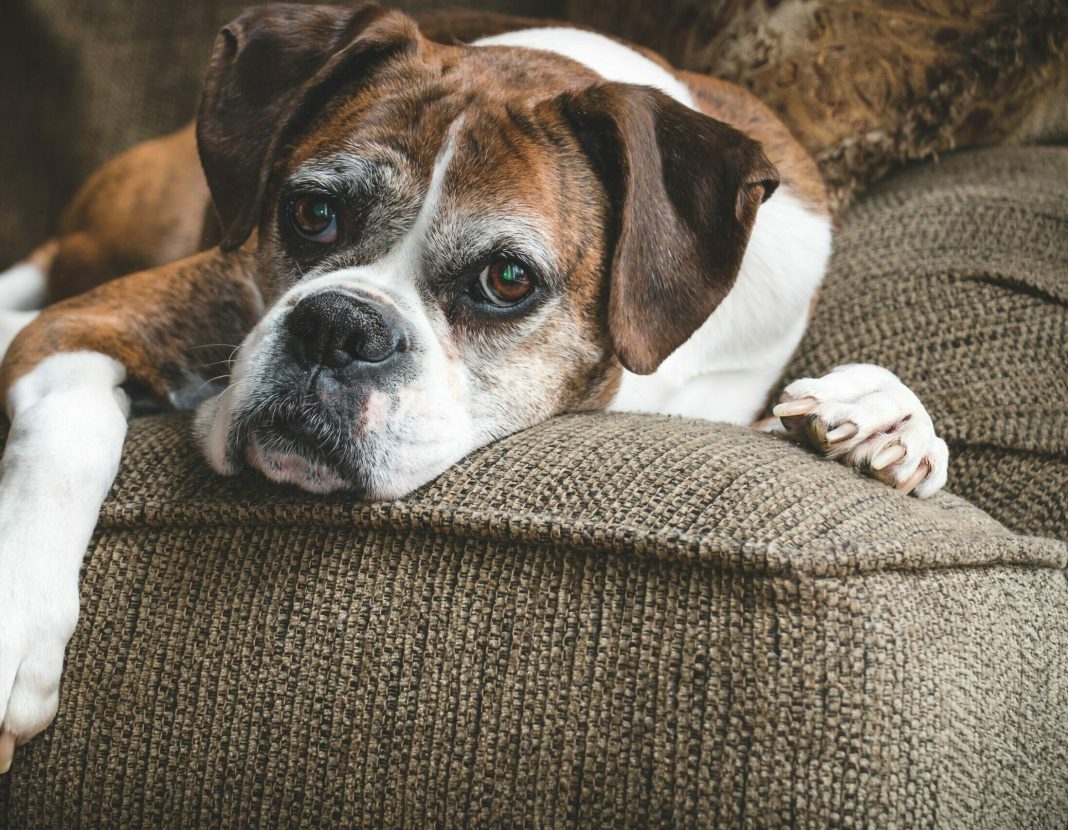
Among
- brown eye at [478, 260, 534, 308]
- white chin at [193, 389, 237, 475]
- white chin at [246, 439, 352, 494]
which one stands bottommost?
white chin at [193, 389, 237, 475]

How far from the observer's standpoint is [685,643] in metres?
1.17

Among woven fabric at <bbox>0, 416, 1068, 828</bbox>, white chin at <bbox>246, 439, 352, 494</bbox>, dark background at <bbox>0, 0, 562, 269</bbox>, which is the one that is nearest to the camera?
woven fabric at <bbox>0, 416, 1068, 828</bbox>

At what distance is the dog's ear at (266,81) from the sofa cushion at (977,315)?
107cm

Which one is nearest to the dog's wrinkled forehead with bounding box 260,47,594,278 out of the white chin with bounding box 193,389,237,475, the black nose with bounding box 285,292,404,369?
the black nose with bounding box 285,292,404,369

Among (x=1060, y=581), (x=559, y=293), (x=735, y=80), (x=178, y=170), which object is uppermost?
(x=735, y=80)

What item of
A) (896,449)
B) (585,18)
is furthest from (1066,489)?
(585,18)

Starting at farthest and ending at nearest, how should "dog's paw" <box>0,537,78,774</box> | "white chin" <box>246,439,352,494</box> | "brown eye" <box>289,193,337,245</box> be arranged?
1. "brown eye" <box>289,193,337,245</box>
2. "white chin" <box>246,439,352,494</box>
3. "dog's paw" <box>0,537,78,774</box>

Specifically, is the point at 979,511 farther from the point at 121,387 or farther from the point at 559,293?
the point at 121,387

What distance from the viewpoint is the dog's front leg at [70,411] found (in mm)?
1285

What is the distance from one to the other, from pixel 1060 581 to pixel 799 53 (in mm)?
1409

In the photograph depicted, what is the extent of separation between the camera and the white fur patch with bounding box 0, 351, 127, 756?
4.18ft

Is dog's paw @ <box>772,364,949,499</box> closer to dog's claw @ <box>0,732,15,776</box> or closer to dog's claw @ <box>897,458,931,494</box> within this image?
dog's claw @ <box>897,458,931,494</box>

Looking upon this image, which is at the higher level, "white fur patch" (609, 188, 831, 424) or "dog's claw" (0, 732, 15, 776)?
"white fur patch" (609, 188, 831, 424)

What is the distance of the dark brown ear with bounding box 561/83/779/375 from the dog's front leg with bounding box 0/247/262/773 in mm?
806
